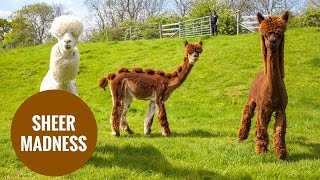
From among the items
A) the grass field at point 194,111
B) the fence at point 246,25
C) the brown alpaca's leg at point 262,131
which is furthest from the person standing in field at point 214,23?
the brown alpaca's leg at point 262,131

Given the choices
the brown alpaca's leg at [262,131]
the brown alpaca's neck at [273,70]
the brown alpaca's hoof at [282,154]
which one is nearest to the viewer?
the brown alpaca's neck at [273,70]

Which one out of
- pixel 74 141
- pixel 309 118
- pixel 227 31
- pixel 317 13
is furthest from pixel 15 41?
pixel 74 141

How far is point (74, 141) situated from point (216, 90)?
12400 millimetres

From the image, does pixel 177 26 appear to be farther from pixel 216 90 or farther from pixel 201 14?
pixel 216 90

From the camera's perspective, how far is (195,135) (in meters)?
9.80

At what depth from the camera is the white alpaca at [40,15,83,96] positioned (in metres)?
6.85

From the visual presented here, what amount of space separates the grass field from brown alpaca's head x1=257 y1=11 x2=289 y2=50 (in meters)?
1.80

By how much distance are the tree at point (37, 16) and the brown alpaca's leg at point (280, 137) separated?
5650cm

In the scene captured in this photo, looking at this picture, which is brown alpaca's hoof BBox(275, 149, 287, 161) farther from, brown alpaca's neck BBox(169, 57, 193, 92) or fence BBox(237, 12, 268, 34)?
fence BBox(237, 12, 268, 34)

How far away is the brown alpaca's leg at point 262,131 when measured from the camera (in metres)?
7.36

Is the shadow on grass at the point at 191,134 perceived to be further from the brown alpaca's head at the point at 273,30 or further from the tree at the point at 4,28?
the tree at the point at 4,28

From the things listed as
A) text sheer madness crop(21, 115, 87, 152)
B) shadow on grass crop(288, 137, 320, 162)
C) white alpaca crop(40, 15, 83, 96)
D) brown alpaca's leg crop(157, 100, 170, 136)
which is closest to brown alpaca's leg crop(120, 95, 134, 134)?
brown alpaca's leg crop(157, 100, 170, 136)

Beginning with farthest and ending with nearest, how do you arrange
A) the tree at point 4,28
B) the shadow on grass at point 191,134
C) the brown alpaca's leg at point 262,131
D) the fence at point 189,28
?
the tree at point 4,28, the fence at point 189,28, the shadow on grass at point 191,134, the brown alpaca's leg at point 262,131

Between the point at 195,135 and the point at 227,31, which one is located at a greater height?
the point at 227,31
